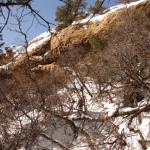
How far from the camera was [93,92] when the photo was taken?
1898cm

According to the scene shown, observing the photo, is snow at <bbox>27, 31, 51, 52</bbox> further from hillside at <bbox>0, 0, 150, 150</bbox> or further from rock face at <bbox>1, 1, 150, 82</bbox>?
hillside at <bbox>0, 0, 150, 150</bbox>

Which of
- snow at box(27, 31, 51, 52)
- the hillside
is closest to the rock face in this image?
the hillside

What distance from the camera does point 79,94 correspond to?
60.8ft

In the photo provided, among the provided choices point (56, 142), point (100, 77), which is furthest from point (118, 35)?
point (56, 142)

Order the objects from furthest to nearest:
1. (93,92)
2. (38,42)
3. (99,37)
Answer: (38,42), (99,37), (93,92)

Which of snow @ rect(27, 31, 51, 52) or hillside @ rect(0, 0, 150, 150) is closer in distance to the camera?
hillside @ rect(0, 0, 150, 150)

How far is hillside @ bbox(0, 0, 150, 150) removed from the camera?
39.6 ft

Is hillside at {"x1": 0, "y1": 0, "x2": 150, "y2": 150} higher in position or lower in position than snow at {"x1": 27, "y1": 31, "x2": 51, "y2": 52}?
lower

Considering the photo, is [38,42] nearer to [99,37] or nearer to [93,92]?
[99,37]

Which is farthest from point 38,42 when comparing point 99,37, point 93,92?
point 93,92

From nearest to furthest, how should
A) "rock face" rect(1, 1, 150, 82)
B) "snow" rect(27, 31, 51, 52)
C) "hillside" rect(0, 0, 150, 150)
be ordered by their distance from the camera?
"hillside" rect(0, 0, 150, 150)
"rock face" rect(1, 1, 150, 82)
"snow" rect(27, 31, 51, 52)

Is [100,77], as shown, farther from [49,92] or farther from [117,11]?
[117,11]

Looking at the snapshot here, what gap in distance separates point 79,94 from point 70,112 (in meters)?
3.26

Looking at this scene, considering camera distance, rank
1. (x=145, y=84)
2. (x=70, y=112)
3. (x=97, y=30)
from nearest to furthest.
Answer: (x=145, y=84) → (x=70, y=112) → (x=97, y=30)
